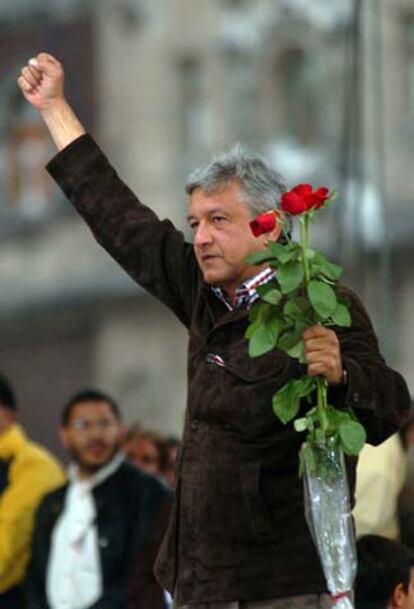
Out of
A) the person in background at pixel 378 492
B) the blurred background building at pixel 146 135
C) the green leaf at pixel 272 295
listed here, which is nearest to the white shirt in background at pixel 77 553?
the person in background at pixel 378 492

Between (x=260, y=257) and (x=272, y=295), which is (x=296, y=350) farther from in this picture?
(x=260, y=257)

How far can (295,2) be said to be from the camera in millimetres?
35125

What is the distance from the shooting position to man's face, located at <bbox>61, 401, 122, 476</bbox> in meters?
11.2

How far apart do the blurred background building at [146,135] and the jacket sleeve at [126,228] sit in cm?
2423

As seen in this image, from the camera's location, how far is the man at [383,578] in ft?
27.1

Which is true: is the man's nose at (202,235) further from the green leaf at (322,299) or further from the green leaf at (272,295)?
the green leaf at (322,299)

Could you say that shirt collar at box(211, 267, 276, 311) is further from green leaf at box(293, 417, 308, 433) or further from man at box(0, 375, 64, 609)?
man at box(0, 375, 64, 609)

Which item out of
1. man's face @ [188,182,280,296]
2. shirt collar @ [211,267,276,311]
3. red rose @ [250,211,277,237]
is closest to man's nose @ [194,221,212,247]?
man's face @ [188,182,280,296]

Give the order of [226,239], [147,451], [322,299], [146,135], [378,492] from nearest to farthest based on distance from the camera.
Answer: [322,299]
[226,239]
[378,492]
[147,451]
[146,135]

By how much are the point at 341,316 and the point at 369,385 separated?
0.70 ft

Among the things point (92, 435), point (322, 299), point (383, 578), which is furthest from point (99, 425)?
point (322, 299)

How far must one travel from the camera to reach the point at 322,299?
23.1ft

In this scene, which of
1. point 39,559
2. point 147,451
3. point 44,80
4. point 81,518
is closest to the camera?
point 44,80

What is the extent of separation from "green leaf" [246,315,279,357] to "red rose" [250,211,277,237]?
23 cm
